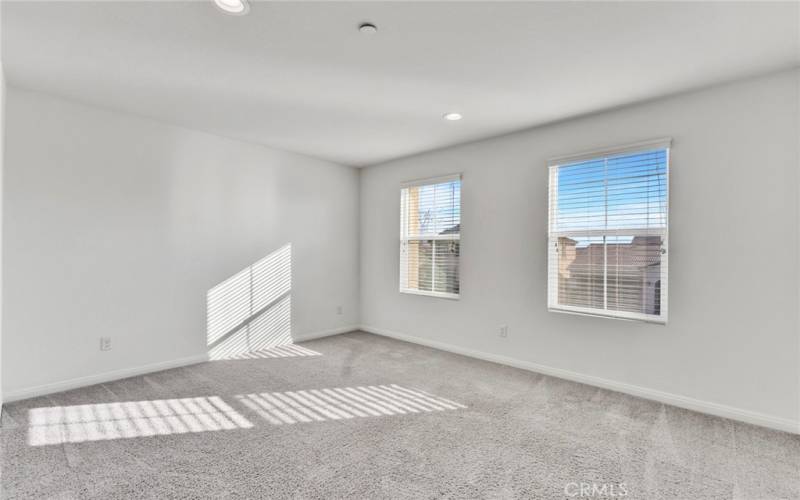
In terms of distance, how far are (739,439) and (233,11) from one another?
388 centimetres

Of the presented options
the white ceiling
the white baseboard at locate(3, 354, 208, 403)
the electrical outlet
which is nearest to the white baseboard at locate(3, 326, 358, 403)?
the white baseboard at locate(3, 354, 208, 403)

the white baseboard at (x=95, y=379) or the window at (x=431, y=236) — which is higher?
the window at (x=431, y=236)

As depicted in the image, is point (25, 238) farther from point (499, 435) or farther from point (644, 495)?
point (644, 495)

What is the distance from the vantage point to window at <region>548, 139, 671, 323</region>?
3.13 meters

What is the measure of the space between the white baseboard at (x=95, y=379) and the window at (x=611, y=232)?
3.68 meters

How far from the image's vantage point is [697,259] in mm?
2932

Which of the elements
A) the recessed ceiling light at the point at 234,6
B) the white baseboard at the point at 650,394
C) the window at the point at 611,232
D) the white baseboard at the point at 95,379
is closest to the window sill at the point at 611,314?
the window at the point at 611,232

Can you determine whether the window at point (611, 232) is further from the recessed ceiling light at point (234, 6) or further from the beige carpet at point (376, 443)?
the recessed ceiling light at point (234, 6)

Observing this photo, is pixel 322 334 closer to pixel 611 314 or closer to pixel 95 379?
pixel 95 379

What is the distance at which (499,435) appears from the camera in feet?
8.23

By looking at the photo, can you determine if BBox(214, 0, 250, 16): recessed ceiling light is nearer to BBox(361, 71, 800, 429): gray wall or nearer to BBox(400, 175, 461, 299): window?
BBox(361, 71, 800, 429): gray wall

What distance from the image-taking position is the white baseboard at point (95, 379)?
2984 millimetres

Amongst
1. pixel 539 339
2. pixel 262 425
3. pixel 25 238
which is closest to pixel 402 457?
pixel 262 425

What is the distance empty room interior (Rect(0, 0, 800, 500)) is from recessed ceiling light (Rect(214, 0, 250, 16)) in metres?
0.02
